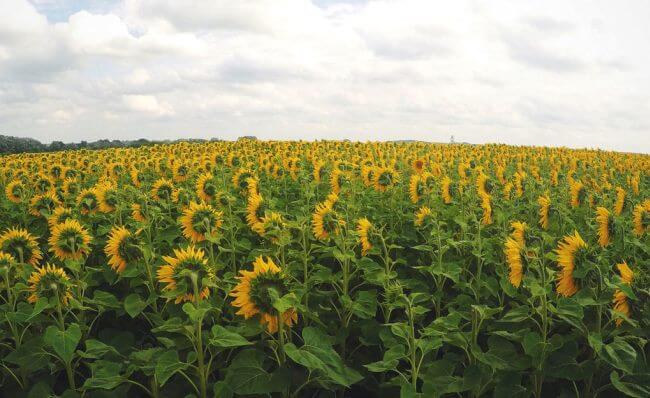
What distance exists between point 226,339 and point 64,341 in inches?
39.5

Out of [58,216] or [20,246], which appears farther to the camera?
[58,216]

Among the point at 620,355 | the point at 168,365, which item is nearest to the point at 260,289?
the point at 168,365

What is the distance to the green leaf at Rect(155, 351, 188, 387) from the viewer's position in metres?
2.47

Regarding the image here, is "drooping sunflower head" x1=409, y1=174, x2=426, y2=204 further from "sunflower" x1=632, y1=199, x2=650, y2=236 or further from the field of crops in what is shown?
"sunflower" x1=632, y1=199, x2=650, y2=236

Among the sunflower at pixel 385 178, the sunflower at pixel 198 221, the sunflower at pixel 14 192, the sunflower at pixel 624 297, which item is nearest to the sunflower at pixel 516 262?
the sunflower at pixel 624 297

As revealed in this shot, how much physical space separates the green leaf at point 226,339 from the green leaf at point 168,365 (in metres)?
0.21

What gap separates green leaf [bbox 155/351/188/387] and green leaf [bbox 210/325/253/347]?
0.21m

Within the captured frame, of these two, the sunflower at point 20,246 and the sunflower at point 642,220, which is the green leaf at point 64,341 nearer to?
the sunflower at point 20,246

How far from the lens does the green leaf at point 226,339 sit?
2.46 meters

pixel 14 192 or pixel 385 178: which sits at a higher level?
pixel 385 178

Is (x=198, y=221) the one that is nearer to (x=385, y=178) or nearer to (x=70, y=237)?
(x=70, y=237)

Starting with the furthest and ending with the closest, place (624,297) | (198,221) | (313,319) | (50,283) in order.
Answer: (198,221)
(313,319)
(50,283)
(624,297)

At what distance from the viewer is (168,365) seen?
8.34 feet

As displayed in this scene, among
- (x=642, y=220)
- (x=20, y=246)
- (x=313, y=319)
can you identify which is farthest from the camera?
(x=642, y=220)
